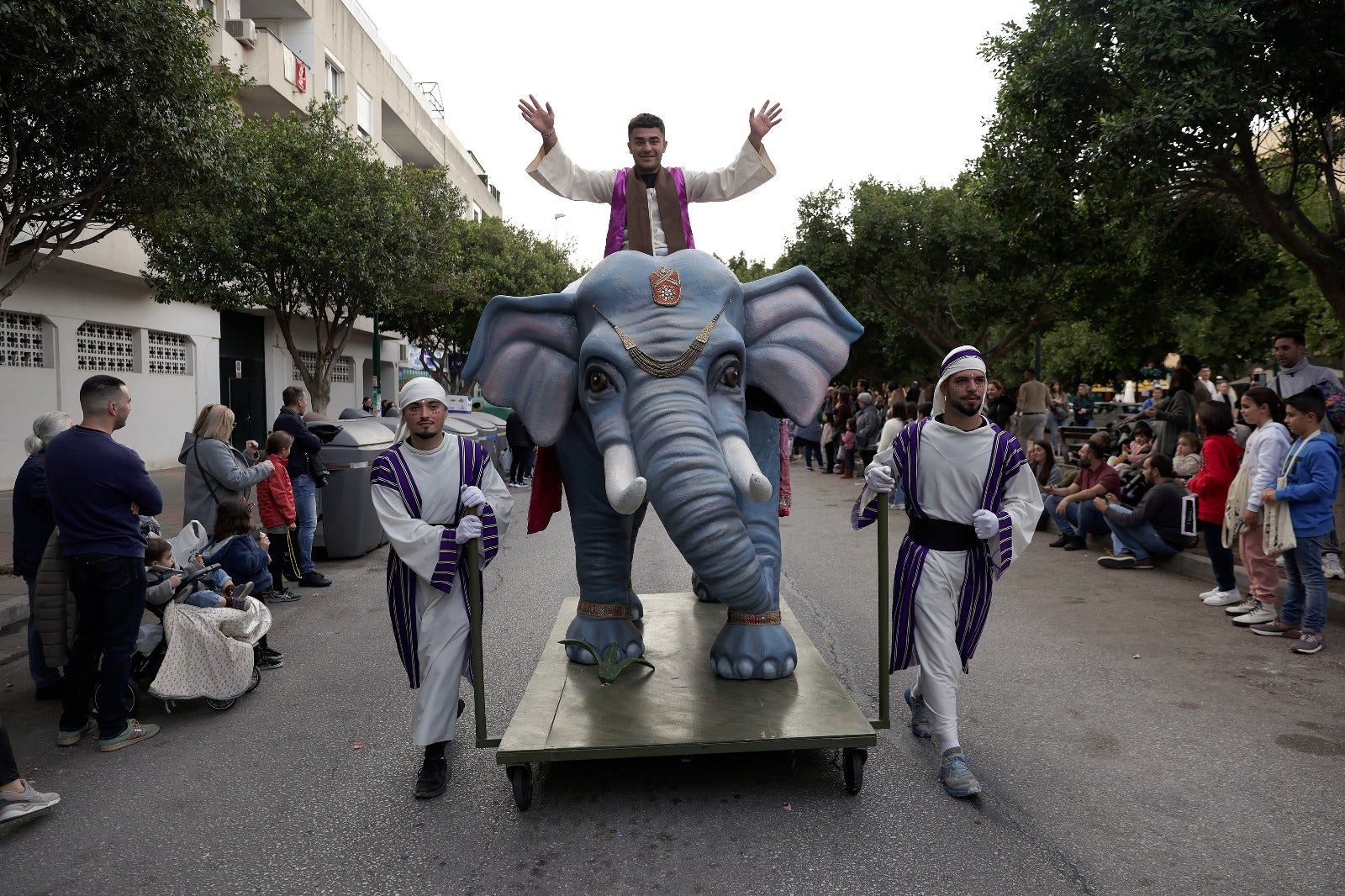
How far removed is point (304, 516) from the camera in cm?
835

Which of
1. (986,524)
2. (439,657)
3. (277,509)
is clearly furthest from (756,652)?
(277,509)

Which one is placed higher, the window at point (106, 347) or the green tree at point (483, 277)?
the green tree at point (483, 277)

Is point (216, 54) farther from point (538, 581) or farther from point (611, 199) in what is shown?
point (611, 199)

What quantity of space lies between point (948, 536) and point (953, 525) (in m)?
0.05

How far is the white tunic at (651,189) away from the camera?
5.09 m

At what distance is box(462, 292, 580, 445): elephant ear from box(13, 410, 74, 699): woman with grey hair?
241 cm

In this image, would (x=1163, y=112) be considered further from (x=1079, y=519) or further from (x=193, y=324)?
(x=193, y=324)

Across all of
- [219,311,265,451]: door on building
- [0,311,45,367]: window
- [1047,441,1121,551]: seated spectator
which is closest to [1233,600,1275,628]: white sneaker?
[1047,441,1121,551]: seated spectator

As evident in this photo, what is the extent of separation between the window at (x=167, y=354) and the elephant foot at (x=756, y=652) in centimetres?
Result: 1839

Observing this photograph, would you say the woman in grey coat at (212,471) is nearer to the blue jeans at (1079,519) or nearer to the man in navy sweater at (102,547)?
the man in navy sweater at (102,547)

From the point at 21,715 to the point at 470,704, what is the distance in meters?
2.45

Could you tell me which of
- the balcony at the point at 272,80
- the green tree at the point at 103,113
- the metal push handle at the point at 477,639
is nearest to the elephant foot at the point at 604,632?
the metal push handle at the point at 477,639

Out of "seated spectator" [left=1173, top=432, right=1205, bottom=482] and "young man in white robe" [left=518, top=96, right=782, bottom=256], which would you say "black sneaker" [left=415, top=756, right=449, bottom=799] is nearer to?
"young man in white robe" [left=518, top=96, right=782, bottom=256]

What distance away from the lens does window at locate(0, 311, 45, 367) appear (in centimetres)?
1481
